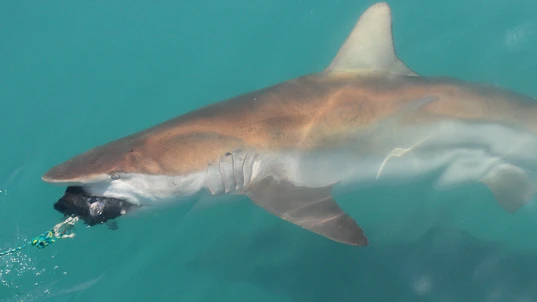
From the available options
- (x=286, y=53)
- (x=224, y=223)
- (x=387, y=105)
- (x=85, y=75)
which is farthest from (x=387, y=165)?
(x=85, y=75)

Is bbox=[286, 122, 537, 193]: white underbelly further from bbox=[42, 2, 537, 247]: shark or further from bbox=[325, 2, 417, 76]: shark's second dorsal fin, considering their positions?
bbox=[325, 2, 417, 76]: shark's second dorsal fin

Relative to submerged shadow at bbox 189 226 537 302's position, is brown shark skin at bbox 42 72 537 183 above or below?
above

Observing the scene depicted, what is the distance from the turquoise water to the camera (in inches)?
157

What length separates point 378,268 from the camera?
4.09 metres

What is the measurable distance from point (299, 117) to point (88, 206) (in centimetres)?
150

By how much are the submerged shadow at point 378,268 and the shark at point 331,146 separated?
47 cm

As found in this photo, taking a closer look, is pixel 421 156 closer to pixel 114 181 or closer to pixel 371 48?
pixel 371 48

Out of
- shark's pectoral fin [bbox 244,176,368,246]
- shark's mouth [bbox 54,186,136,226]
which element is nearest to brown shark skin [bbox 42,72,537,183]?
shark's mouth [bbox 54,186,136,226]

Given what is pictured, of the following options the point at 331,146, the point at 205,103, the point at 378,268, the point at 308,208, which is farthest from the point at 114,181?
the point at 205,103

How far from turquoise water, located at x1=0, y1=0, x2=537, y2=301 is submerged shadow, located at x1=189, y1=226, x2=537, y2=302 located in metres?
0.01

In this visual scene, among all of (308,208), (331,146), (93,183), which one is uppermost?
(93,183)

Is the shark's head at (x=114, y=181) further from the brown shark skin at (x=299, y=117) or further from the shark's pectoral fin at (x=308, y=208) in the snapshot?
the shark's pectoral fin at (x=308, y=208)

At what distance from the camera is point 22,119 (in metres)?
5.51

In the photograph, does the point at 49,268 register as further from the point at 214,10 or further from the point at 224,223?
the point at 214,10
